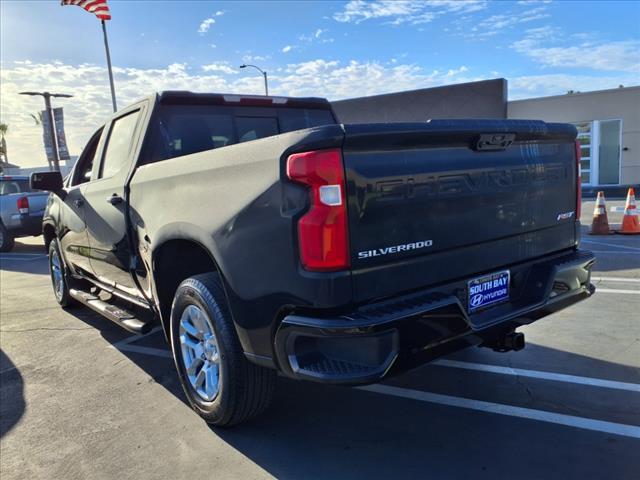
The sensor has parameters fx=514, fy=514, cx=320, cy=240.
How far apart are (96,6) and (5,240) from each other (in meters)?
11.6

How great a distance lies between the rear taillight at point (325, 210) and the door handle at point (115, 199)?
2.19 meters

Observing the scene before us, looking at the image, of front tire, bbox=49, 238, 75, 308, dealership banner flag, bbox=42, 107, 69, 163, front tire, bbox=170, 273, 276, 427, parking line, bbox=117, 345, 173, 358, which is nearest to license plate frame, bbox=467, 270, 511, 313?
front tire, bbox=170, 273, 276, 427

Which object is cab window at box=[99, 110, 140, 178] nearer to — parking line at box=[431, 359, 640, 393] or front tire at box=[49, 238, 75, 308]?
front tire at box=[49, 238, 75, 308]

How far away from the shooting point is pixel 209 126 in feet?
13.5

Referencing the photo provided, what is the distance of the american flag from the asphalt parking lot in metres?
18.7

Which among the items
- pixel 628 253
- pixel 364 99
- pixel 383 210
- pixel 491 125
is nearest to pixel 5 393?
pixel 383 210

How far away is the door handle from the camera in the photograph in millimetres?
3931

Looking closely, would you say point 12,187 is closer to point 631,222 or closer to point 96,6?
point 96,6

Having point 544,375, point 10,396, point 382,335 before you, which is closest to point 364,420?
point 382,335

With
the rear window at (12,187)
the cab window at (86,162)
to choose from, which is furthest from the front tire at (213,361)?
the rear window at (12,187)

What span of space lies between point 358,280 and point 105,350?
3.39 metres

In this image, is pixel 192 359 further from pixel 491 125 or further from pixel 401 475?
pixel 491 125

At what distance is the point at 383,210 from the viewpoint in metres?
2.39

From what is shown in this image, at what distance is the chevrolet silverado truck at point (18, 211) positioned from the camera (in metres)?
12.0
